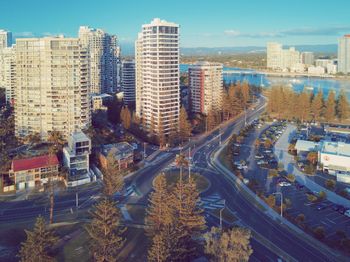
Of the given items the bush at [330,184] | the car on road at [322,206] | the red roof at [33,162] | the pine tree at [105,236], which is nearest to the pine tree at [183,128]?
the red roof at [33,162]

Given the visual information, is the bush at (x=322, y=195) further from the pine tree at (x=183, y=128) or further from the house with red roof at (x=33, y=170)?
the house with red roof at (x=33, y=170)

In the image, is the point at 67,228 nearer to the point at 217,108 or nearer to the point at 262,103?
the point at 217,108

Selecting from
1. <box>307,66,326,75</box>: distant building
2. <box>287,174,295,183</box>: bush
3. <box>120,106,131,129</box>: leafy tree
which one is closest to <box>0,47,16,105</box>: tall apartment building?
A: <box>120,106,131,129</box>: leafy tree

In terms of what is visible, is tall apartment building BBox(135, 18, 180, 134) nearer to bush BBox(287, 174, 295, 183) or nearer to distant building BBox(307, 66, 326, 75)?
bush BBox(287, 174, 295, 183)

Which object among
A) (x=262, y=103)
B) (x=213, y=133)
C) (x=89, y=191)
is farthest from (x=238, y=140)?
(x=262, y=103)

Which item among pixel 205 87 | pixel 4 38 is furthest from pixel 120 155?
pixel 4 38

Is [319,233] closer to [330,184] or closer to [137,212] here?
[330,184]
